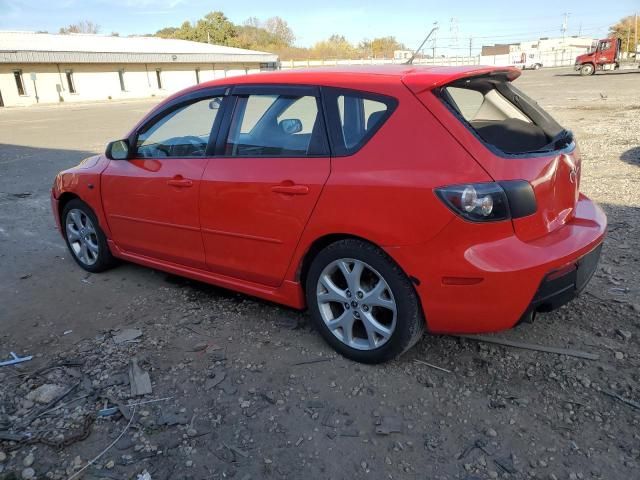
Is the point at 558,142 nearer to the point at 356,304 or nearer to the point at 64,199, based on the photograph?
the point at 356,304

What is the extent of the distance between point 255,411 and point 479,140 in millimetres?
1844

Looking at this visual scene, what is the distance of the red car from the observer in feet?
8.56

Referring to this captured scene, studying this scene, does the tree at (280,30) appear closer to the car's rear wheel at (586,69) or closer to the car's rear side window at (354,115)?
the car's rear wheel at (586,69)

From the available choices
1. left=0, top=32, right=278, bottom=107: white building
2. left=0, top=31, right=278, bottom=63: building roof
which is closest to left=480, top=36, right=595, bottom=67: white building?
left=0, top=31, right=278, bottom=63: building roof

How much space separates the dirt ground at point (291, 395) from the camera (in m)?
2.46

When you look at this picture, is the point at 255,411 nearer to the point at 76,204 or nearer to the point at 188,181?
the point at 188,181

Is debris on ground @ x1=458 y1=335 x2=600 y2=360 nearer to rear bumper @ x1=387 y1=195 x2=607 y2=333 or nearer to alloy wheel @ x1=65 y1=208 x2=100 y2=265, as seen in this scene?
rear bumper @ x1=387 y1=195 x2=607 y2=333

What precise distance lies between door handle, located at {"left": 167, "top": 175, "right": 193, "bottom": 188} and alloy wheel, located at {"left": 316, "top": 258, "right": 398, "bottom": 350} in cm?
125

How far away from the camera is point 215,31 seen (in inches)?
2980

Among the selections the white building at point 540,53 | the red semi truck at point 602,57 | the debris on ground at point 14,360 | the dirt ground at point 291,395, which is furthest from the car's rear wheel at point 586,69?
the debris on ground at point 14,360

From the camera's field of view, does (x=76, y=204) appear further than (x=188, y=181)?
Yes

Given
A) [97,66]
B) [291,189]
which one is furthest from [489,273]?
[97,66]

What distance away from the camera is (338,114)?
10.0 ft

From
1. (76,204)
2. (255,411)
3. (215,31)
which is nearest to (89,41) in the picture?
(215,31)
